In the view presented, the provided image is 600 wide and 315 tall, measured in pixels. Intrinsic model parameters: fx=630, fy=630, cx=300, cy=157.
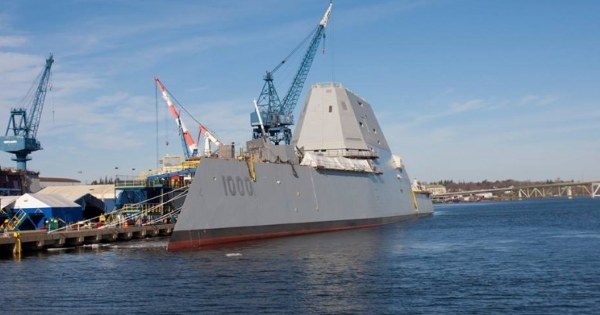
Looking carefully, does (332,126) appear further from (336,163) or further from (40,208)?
(40,208)

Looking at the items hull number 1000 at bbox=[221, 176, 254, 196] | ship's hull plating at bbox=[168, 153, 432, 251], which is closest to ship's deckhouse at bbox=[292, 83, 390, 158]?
ship's hull plating at bbox=[168, 153, 432, 251]

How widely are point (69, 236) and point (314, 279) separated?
25.8m

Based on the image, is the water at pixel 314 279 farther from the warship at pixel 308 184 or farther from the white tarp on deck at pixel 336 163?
the white tarp on deck at pixel 336 163

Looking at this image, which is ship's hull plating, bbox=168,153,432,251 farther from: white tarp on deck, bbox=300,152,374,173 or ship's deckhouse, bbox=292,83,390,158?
ship's deckhouse, bbox=292,83,390,158

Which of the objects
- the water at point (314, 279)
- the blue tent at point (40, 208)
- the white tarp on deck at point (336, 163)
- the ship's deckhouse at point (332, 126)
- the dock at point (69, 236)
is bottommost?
the water at point (314, 279)

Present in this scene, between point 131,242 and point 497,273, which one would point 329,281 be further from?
point 131,242

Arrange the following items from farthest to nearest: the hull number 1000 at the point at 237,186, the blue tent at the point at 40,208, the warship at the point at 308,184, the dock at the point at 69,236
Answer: the blue tent at the point at 40,208
the dock at the point at 69,236
the hull number 1000 at the point at 237,186
the warship at the point at 308,184

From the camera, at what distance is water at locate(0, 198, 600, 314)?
20688mm

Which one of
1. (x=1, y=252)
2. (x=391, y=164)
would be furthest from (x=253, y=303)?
(x=391, y=164)

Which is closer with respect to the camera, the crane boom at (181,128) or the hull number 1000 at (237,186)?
the hull number 1000 at (237,186)

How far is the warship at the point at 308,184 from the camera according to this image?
126ft

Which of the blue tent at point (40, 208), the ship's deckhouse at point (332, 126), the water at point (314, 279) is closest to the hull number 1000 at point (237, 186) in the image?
the water at point (314, 279)

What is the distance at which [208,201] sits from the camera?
3797cm

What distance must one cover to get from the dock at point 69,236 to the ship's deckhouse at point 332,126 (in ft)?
54.2
